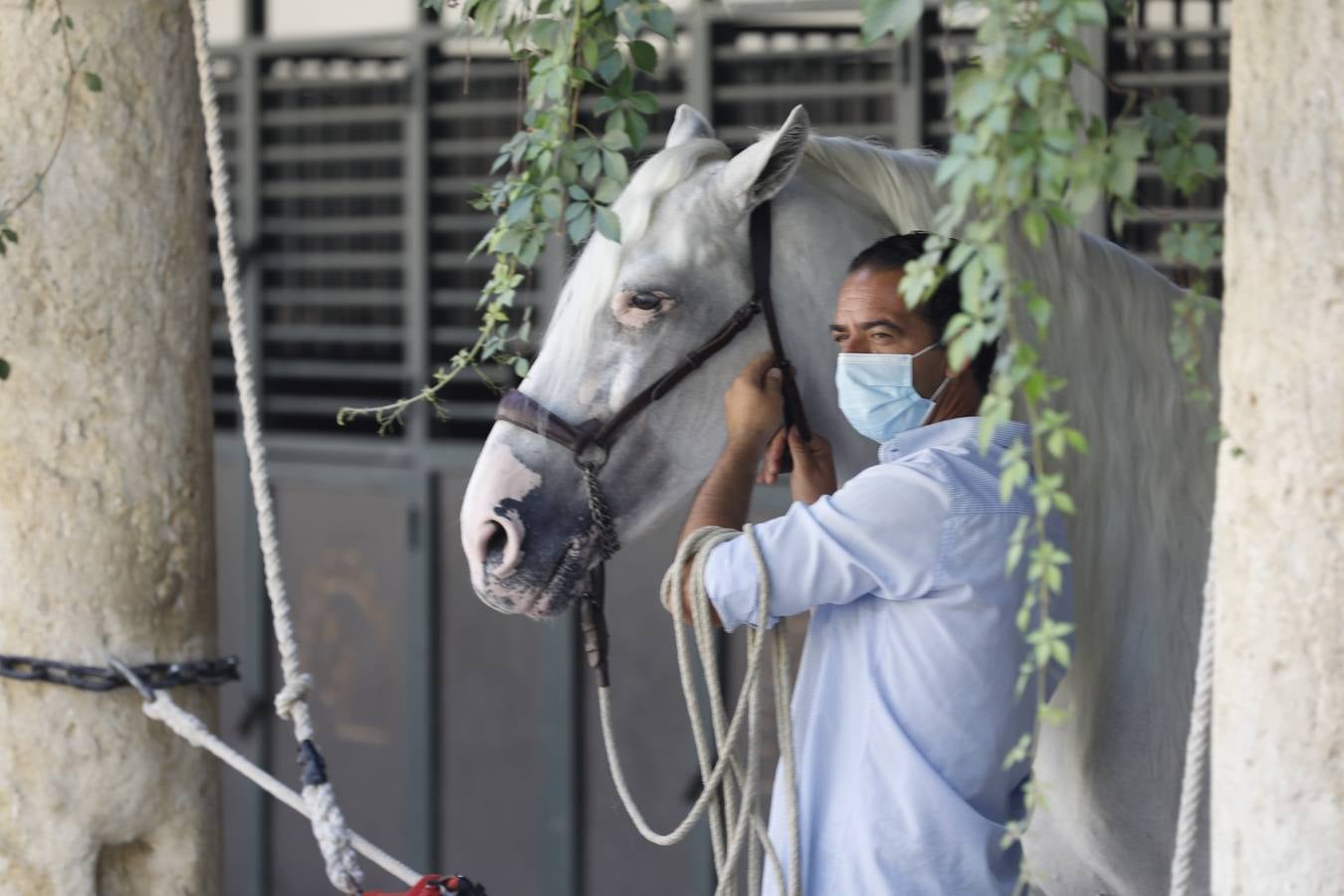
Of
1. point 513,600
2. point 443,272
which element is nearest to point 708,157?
point 513,600

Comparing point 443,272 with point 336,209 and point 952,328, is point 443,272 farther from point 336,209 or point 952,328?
point 952,328

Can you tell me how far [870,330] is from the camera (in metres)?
1.75

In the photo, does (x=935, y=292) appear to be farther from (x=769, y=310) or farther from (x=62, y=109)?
(x=62, y=109)

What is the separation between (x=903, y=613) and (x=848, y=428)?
1.29 feet

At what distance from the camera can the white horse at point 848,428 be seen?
6.34 ft

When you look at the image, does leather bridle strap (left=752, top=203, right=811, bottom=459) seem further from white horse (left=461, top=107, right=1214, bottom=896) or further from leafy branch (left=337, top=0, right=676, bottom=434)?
leafy branch (left=337, top=0, right=676, bottom=434)


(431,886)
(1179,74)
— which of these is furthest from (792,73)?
(431,886)

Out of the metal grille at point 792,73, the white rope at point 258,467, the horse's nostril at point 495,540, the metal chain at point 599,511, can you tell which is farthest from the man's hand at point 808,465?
the metal grille at point 792,73

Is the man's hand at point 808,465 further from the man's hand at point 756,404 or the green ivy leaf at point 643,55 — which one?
the green ivy leaf at point 643,55

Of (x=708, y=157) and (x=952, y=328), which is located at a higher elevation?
(x=708, y=157)

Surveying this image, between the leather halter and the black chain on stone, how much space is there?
1.95ft

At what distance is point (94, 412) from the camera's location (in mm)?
2141

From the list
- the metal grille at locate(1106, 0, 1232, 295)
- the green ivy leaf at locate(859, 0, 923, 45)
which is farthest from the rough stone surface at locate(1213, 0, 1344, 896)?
the metal grille at locate(1106, 0, 1232, 295)

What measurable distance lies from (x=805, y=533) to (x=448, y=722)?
2.97 meters
